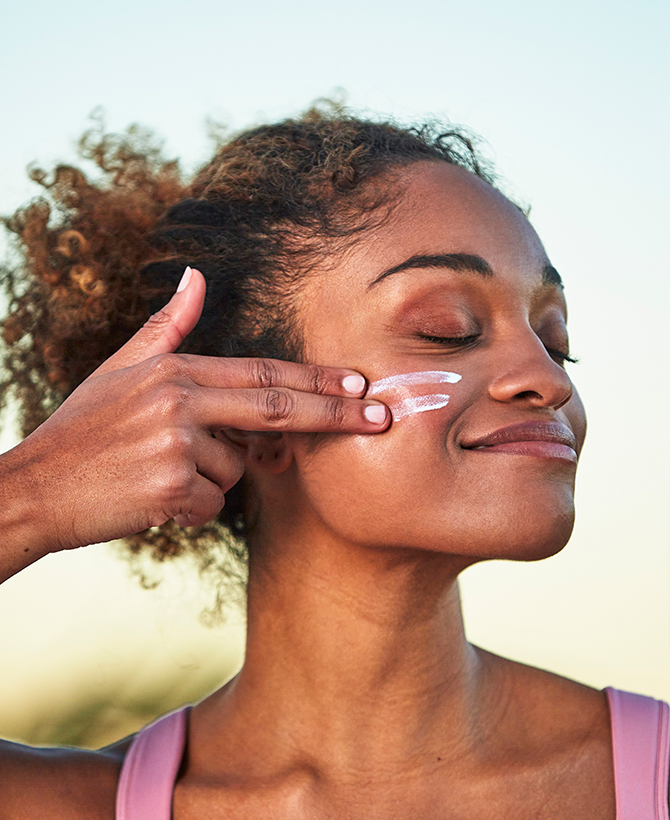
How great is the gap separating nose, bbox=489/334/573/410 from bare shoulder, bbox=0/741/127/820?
1.50m

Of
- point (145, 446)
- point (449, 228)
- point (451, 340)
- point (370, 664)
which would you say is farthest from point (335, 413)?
point (370, 664)

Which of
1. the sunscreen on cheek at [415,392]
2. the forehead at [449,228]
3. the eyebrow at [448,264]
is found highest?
the forehead at [449,228]

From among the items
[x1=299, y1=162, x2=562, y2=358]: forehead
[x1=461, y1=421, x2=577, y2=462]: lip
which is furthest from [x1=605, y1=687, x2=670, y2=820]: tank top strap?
[x1=299, y1=162, x2=562, y2=358]: forehead

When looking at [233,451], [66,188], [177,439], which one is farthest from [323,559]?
[66,188]

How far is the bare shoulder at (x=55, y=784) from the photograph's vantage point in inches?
89.3

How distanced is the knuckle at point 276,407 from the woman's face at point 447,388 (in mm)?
163

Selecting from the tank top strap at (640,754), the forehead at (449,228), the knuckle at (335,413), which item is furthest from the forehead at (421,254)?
the tank top strap at (640,754)

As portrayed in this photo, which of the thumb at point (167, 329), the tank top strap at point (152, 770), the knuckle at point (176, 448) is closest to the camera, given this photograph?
the knuckle at point (176, 448)

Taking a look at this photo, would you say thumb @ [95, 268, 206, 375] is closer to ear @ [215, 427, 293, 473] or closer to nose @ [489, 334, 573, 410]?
ear @ [215, 427, 293, 473]

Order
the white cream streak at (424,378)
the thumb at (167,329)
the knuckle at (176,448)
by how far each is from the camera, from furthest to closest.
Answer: the thumb at (167,329) < the white cream streak at (424,378) < the knuckle at (176,448)

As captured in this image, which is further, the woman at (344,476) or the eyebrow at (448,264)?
the eyebrow at (448,264)

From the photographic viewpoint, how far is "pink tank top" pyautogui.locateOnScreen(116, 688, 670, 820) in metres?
2.26

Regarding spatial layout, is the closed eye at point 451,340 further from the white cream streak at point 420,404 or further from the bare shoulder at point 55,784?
the bare shoulder at point 55,784

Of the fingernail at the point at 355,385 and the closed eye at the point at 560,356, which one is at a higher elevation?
the closed eye at the point at 560,356
